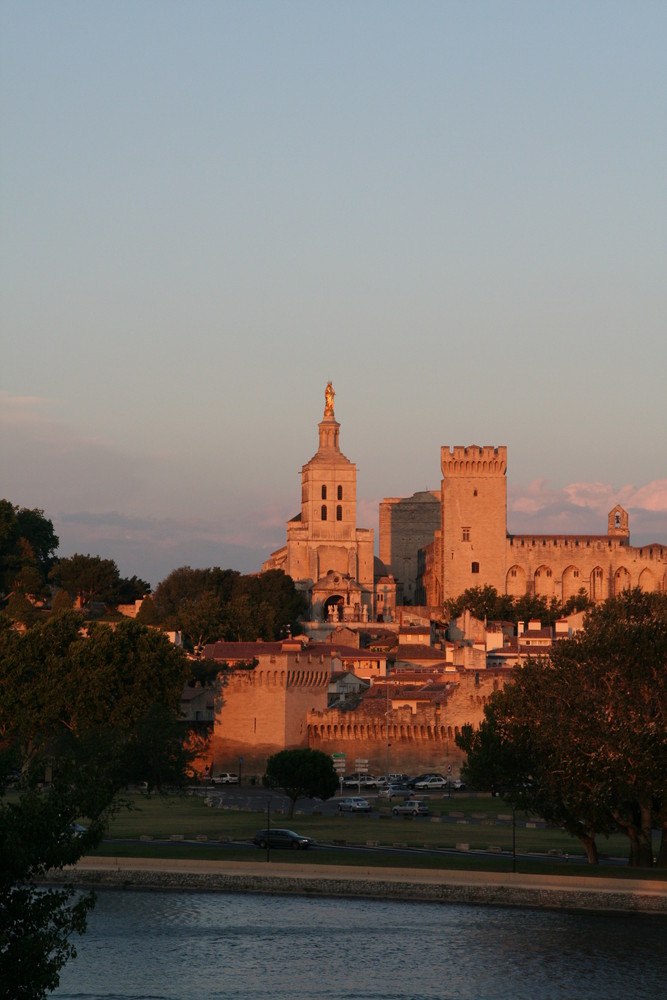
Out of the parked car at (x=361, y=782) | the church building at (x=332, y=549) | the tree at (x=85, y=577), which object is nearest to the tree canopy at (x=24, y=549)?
the tree at (x=85, y=577)

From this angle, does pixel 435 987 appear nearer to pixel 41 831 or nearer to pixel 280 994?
pixel 280 994

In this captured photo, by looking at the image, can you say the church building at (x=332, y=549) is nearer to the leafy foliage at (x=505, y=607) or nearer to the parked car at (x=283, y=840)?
the leafy foliage at (x=505, y=607)

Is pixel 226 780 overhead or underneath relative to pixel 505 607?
underneath

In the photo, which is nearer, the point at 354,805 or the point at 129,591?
the point at 354,805

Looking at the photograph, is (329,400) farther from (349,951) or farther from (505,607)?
(349,951)

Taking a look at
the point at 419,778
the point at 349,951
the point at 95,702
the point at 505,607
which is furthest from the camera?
the point at 505,607

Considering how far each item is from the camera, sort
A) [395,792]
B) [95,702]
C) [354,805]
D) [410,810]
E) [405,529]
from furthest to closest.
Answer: [405,529] → [95,702] → [395,792] → [354,805] → [410,810]

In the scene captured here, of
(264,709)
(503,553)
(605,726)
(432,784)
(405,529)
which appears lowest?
(432,784)

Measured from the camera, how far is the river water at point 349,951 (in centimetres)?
3762

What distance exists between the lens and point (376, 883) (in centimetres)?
4706

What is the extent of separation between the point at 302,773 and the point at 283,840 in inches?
511

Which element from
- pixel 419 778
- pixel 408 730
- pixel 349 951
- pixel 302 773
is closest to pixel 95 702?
pixel 419 778

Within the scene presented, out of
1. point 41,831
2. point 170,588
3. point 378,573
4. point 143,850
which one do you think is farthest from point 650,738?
point 378,573

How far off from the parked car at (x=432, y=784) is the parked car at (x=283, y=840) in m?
26.2
